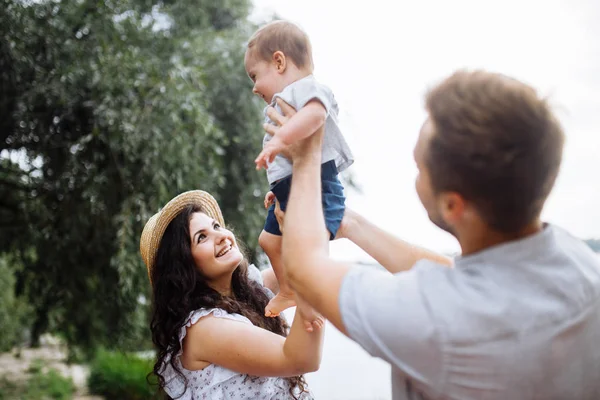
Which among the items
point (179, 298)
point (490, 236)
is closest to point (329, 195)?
point (490, 236)

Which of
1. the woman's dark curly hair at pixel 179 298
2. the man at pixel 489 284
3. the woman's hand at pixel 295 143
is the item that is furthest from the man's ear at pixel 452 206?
the woman's dark curly hair at pixel 179 298

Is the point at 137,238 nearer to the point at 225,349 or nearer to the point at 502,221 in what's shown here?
the point at 225,349

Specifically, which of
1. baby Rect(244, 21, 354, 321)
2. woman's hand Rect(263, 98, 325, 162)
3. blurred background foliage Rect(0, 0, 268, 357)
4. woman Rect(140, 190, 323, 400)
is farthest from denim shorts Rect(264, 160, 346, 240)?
blurred background foliage Rect(0, 0, 268, 357)

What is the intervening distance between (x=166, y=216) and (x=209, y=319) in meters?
0.43

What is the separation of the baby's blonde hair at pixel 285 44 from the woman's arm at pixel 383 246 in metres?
0.43

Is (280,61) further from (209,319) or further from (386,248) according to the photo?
(209,319)

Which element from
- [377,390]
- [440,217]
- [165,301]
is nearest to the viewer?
[440,217]

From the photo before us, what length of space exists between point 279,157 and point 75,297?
15.4 ft

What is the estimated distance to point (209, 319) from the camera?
193 centimetres

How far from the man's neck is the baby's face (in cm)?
66

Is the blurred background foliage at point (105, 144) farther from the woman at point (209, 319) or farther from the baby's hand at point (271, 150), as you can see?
the baby's hand at point (271, 150)

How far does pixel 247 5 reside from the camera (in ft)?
23.0

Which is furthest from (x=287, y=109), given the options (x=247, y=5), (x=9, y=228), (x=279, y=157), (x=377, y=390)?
(x=247, y=5)

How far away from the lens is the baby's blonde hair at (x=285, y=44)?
5.12ft
